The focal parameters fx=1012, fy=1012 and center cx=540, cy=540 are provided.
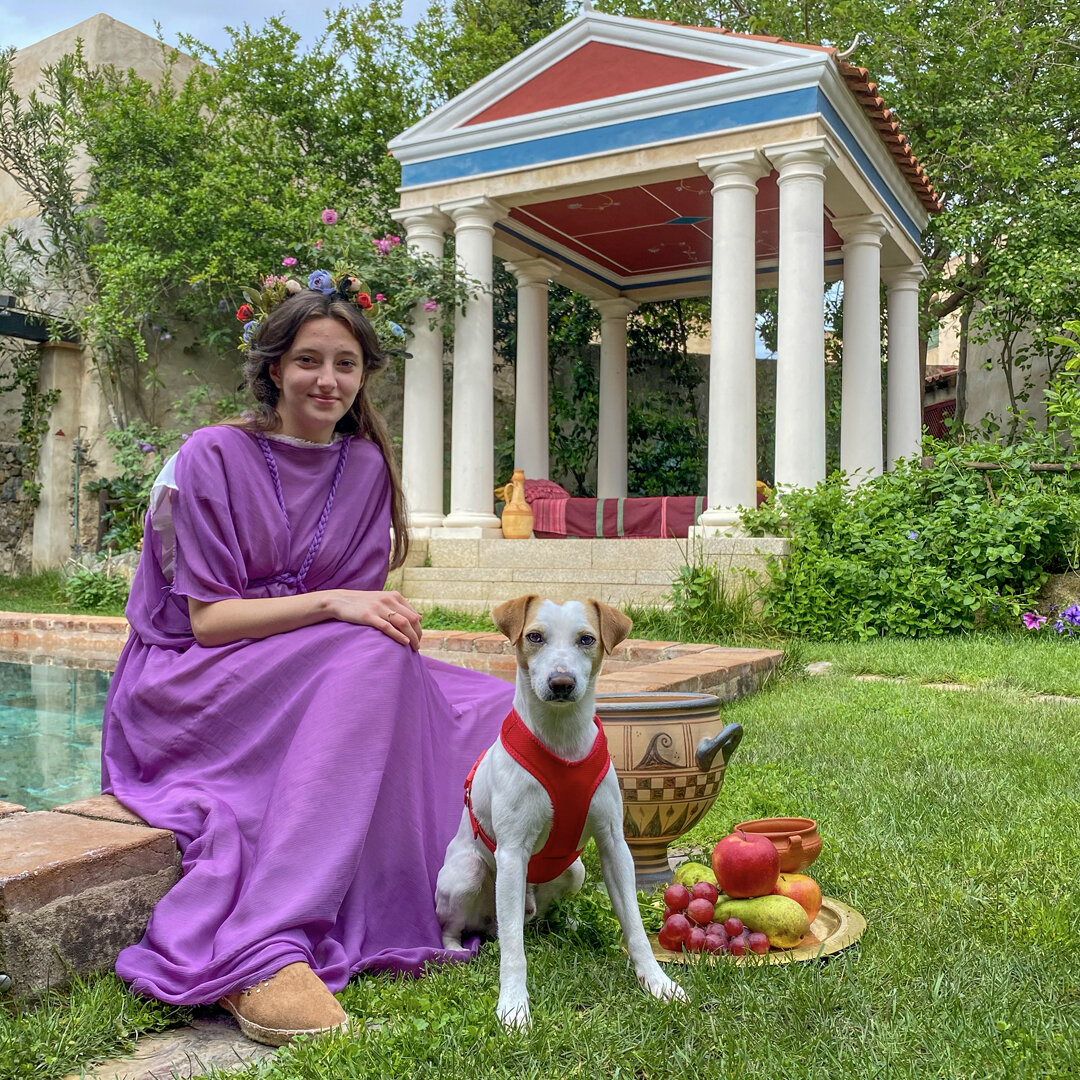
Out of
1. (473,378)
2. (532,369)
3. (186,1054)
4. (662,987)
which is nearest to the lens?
(186,1054)

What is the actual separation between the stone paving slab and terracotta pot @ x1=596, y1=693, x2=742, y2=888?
100 cm

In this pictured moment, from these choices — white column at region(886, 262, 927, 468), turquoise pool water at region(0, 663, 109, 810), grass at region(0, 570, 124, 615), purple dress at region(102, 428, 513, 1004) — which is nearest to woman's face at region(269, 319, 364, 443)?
purple dress at region(102, 428, 513, 1004)

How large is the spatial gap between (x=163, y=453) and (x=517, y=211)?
502cm

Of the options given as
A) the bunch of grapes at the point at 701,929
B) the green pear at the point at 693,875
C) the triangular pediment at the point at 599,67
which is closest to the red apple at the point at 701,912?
the bunch of grapes at the point at 701,929

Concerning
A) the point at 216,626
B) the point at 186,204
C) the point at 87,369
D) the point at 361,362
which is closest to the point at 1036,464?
the point at 361,362

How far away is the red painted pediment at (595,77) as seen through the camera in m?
9.18

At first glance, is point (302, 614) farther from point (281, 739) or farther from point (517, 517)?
point (517, 517)

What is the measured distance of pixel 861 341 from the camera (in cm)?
1030

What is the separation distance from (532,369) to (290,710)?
999 centimetres

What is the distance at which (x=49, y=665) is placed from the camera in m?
7.64

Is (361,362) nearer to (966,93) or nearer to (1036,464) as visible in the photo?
(1036,464)

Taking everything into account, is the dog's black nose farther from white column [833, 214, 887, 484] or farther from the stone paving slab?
white column [833, 214, 887, 484]

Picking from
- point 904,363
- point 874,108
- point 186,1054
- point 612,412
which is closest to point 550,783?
point 186,1054

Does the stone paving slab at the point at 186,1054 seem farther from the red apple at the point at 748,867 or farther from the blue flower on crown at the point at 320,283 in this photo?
the blue flower on crown at the point at 320,283
